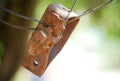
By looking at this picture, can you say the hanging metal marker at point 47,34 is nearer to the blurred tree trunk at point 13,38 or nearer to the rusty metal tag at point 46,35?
the rusty metal tag at point 46,35

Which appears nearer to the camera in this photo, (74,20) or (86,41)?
(74,20)

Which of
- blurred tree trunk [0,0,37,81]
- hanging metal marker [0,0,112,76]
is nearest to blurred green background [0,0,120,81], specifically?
blurred tree trunk [0,0,37,81]

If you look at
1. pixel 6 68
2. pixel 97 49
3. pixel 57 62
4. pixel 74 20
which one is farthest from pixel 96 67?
pixel 74 20

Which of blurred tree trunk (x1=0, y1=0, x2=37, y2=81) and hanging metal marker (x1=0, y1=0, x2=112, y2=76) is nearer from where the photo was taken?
hanging metal marker (x1=0, y1=0, x2=112, y2=76)

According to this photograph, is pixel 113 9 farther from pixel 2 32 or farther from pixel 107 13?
pixel 2 32

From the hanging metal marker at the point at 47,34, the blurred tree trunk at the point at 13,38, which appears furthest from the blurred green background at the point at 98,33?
the hanging metal marker at the point at 47,34

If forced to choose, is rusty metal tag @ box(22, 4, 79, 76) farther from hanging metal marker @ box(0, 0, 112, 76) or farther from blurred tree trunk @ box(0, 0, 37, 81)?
blurred tree trunk @ box(0, 0, 37, 81)

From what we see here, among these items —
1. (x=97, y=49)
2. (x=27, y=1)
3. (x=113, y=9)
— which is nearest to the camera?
(x=27, y=1)
